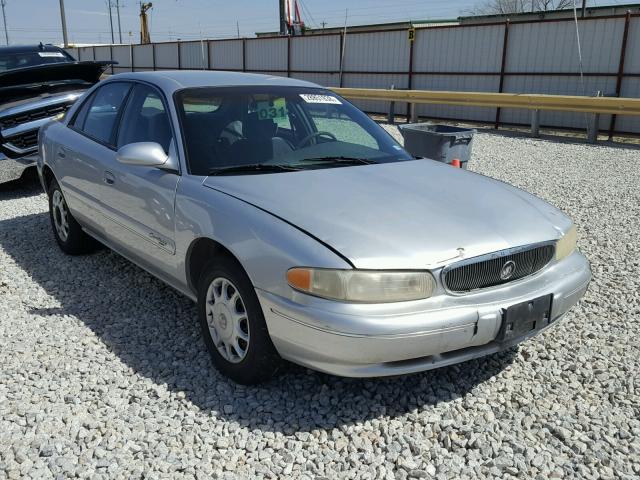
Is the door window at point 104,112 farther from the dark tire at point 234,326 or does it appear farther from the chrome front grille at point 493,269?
the chrome front grille at point 493,269

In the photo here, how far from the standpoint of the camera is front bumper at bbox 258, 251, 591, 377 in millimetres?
2562

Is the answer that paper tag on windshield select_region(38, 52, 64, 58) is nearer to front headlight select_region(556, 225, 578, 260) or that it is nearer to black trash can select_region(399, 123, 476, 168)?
black trash can select_region(399, 123, 476, 168)

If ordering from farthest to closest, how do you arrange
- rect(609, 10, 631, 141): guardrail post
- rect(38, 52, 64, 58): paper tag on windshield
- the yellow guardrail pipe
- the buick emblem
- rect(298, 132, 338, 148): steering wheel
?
rect(609, 10, 631, 141): guardrail post → the yellow guardrail pipe → rect(38, 52, 64, 58): paper tag on windshield → rect(298, 132, 338, 148): steering wheel → the buick emblem

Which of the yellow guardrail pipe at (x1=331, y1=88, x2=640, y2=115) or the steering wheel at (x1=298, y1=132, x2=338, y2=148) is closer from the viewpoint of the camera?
the steering wheel at (x1=298, y1=132, x2=338, y2=148)

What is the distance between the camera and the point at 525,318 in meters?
2.86

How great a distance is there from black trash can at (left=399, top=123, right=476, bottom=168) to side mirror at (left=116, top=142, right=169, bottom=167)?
14.5 feet

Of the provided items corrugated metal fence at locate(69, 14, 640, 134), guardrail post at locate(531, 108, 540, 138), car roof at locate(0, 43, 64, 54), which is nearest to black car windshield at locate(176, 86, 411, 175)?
car roof at locate(0, 43, 64, 54)

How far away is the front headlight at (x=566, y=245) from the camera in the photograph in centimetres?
317

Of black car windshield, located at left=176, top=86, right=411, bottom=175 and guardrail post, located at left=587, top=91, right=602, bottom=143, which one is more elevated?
black car windshield, located at left=176, top=86, right=411, bottom=175

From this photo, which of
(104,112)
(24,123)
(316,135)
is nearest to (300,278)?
(316,135)

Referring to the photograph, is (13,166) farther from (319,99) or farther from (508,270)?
(508,270)

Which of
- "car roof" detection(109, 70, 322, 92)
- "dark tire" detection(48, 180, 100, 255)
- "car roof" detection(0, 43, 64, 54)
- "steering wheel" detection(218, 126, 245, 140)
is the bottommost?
"dark tire" detection(48, 180, 100, 255)

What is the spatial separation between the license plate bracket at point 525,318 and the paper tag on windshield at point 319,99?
2.12 metres

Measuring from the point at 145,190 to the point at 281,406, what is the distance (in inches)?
61.7
